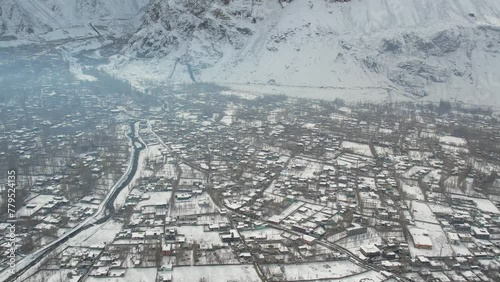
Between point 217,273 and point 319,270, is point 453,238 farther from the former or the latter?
point 217,273

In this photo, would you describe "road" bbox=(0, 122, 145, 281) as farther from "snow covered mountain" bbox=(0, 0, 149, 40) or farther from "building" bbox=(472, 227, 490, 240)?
"snow covered mountain" bbox=(0, 0, 149, 40)

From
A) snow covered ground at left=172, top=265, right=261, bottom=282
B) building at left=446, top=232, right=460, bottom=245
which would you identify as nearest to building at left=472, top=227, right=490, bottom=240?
building at left=446, top=232, right=460, bottom=245

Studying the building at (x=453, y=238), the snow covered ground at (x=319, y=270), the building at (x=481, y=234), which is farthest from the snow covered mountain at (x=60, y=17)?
the building at (x=481, y=234)

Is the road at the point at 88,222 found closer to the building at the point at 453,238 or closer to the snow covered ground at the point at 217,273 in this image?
the snow covered ground at the point at 217,273

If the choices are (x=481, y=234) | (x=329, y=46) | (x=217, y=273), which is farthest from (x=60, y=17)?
(x=481, y=234)

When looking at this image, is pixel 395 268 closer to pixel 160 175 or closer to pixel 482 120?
pixel 160 175
